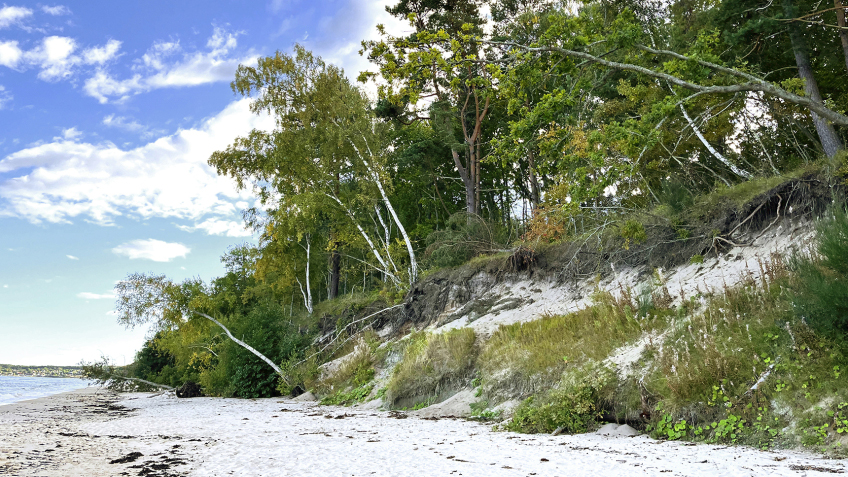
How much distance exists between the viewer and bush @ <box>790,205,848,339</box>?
571cm

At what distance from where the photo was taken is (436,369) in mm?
11609

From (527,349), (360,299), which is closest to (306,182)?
(360,299)

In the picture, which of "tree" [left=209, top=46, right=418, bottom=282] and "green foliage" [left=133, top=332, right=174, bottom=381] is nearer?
"tree" [left=209, top=46, right=418, bottom=282]

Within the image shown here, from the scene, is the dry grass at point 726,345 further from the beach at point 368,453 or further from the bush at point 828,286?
the beach at point 368,453

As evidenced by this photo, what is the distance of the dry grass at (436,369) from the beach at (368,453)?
1892 mm

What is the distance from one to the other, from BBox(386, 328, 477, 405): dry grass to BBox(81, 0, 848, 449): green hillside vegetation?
7 centimetres

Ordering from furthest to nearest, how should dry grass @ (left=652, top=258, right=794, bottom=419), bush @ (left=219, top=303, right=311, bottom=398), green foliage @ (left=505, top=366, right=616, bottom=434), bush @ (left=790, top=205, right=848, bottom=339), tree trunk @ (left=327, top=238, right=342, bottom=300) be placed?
tree trunk @ (left=327, top=238, right=342, bottom=300), bush @ (left=219, top=303, right=311, bottom=398), green foliage @ (left=505, top=366, right=616, bottom=434), dry grass @ (left=652, top=258, right=794, bottom=419), bush @ (left=790, top=205, right=848, bottom=339)

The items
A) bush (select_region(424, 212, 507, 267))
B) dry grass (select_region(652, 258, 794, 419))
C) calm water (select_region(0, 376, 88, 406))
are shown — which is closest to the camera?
dry grass (select_region(652, 258, 794, 419))

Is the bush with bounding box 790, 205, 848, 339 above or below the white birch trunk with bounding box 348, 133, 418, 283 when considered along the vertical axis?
below

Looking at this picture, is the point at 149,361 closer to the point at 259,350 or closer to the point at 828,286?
the point at 259,350

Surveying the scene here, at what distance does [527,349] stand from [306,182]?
1519 cm

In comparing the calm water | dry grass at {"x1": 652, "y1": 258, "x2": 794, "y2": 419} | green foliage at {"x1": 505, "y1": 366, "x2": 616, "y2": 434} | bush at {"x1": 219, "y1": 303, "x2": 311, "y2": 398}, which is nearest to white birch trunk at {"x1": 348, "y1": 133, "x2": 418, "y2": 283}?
bush at {"x1": 219, "y1": 303, "x2": 311, "y2": 398}

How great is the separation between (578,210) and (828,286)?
465 centimetres

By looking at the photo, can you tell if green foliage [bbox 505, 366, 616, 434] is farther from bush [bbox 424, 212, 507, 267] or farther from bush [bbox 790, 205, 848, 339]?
bush [bbox 424, 212, 507, 267]
